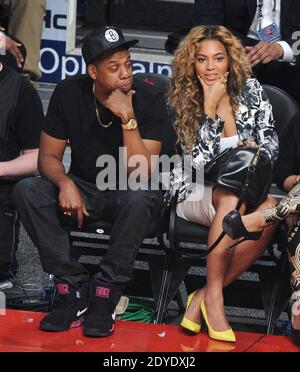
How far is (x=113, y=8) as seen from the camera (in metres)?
8.61

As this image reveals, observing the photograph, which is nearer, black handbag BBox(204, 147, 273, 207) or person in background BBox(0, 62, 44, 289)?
black handbag BBox(204, 147, 273, 207)

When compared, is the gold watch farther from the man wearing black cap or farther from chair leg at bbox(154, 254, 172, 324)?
chair leg at bbox(154, 254, 172, 324)

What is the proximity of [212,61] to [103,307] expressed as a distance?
50.7 inches

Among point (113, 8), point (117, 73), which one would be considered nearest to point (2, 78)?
point (117, 73)

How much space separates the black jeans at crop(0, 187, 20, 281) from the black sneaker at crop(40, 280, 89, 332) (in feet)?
2.07

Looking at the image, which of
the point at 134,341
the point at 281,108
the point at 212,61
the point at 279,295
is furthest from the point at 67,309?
the point at 281,108

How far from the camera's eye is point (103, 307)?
5066 millimetres

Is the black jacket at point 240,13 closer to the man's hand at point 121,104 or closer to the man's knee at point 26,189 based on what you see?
the man's hand at point 121,104

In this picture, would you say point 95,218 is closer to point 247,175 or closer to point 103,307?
point 103,307

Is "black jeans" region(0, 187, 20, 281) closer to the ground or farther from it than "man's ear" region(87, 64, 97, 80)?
closer to the ground

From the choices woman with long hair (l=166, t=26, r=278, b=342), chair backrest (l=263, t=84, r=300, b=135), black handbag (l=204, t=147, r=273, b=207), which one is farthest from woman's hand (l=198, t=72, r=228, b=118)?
chair backrest (l=263, t=84, r=300, b=135)

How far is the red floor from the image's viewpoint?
16.1 ft
